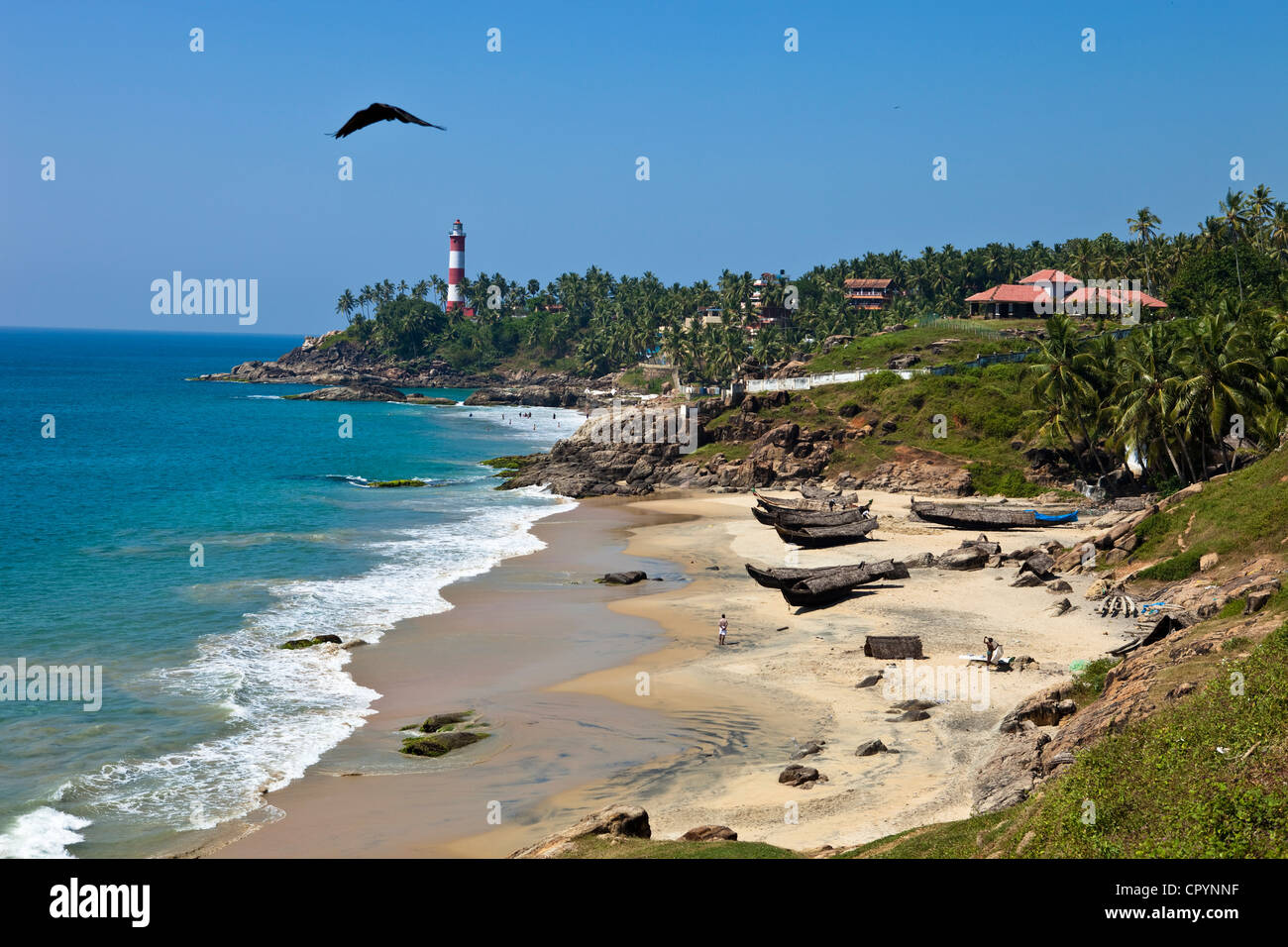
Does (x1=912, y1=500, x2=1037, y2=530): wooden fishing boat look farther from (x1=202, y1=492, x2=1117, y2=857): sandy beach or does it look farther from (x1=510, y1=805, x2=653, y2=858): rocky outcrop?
(x1=510, y1=805, x2=653, y2=858): rocky outcrop

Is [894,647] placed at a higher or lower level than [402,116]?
lower

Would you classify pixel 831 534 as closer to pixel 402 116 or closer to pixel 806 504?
pixel 806 504

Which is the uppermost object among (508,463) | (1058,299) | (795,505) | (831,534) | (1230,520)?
(1058,299)

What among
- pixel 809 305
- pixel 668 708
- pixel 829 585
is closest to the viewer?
pixel 668 708

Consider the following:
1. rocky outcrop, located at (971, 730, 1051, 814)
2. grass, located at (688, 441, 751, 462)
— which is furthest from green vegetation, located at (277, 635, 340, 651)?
grass, located at (688, 441, 751, 462)

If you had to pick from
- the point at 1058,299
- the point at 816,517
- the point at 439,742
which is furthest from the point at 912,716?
the point at 1058,299
